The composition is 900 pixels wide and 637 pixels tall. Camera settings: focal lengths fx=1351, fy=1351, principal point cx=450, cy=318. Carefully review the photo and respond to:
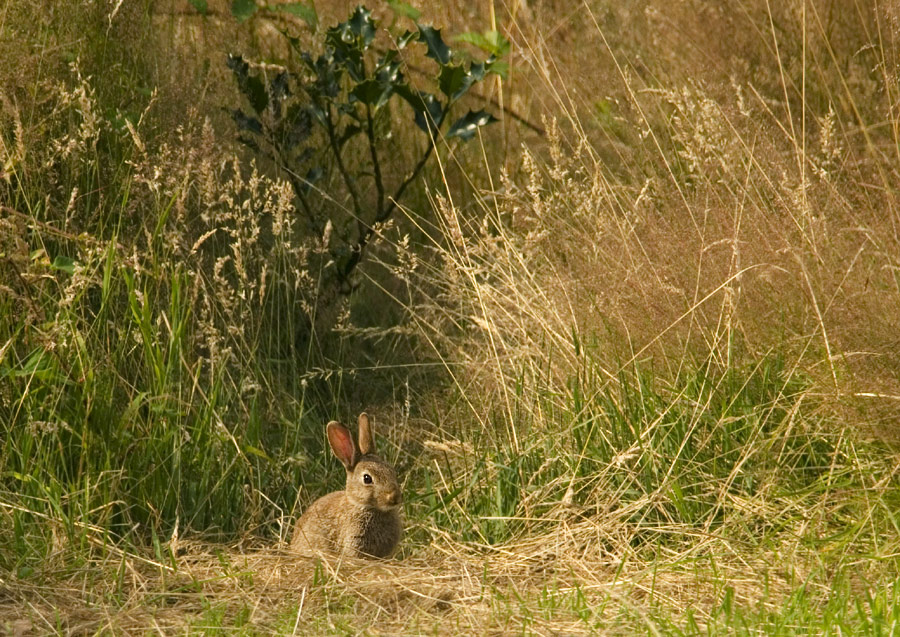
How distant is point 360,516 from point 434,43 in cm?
221

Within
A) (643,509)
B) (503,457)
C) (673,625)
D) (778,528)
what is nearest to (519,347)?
(503,457)

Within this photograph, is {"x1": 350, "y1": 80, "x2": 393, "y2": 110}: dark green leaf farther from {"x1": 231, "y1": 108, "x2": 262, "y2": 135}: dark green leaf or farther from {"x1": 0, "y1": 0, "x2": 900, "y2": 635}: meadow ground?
{"x1": 0, "y1": 0, "x2": 900, "y2": 635}: meadow ground

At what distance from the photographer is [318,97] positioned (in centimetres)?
557

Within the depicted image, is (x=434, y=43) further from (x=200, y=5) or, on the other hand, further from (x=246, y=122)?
(x=200, y=5)

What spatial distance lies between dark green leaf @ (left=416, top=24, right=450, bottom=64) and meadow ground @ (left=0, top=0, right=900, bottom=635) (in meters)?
0.74

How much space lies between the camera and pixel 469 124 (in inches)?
222

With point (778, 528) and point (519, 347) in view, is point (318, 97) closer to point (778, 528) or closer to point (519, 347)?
point (519, 347)

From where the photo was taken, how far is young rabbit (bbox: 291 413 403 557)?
4.03 metres

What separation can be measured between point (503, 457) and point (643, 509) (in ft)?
1.73

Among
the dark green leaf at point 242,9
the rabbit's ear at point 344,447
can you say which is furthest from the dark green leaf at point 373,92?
the rabbit's ear at point 344,447

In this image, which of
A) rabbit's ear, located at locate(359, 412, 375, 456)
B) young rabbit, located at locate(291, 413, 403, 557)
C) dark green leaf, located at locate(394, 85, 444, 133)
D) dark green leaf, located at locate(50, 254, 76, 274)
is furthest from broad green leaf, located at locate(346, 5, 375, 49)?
young rabbit, located at locate(291, 413, 403, 557)

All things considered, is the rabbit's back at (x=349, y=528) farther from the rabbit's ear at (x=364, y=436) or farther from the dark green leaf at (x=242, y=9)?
the dark green leaf at (x=242, y=9)

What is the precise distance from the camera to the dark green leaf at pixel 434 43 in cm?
544

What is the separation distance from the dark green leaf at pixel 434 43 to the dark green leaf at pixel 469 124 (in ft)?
0.89
